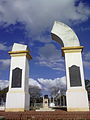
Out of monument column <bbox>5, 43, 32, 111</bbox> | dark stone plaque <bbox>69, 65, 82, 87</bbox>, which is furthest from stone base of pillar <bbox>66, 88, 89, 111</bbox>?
monument column <bbox>5, 43, 32, 111</bbox>

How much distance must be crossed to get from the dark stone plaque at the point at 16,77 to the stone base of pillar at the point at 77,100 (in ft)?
15.7

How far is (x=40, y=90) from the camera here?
54.9m

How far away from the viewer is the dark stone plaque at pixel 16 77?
46.6 feet

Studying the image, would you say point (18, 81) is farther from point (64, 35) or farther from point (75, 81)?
point (64, 35)

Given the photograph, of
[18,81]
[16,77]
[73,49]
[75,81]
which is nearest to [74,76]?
[75,81]

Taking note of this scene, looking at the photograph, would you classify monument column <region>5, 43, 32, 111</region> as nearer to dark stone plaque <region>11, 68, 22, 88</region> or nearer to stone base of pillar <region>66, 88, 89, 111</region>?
dark stone plaque <region>11, 68, 22, 88</region>

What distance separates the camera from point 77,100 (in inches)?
506

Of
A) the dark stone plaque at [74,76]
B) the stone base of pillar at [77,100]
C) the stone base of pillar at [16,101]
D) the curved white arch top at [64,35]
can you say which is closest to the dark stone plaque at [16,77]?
the stone base of pillar at [16,101]

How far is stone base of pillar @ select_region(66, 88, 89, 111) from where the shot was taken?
12641mm

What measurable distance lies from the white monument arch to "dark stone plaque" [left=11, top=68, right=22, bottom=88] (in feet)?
15.1

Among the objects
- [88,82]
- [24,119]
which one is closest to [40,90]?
[88,82]

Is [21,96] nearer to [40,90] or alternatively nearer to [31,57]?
[31,57]

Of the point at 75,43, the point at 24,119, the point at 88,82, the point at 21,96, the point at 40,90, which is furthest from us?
the point at 40,90

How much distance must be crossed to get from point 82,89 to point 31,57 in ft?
21.7
